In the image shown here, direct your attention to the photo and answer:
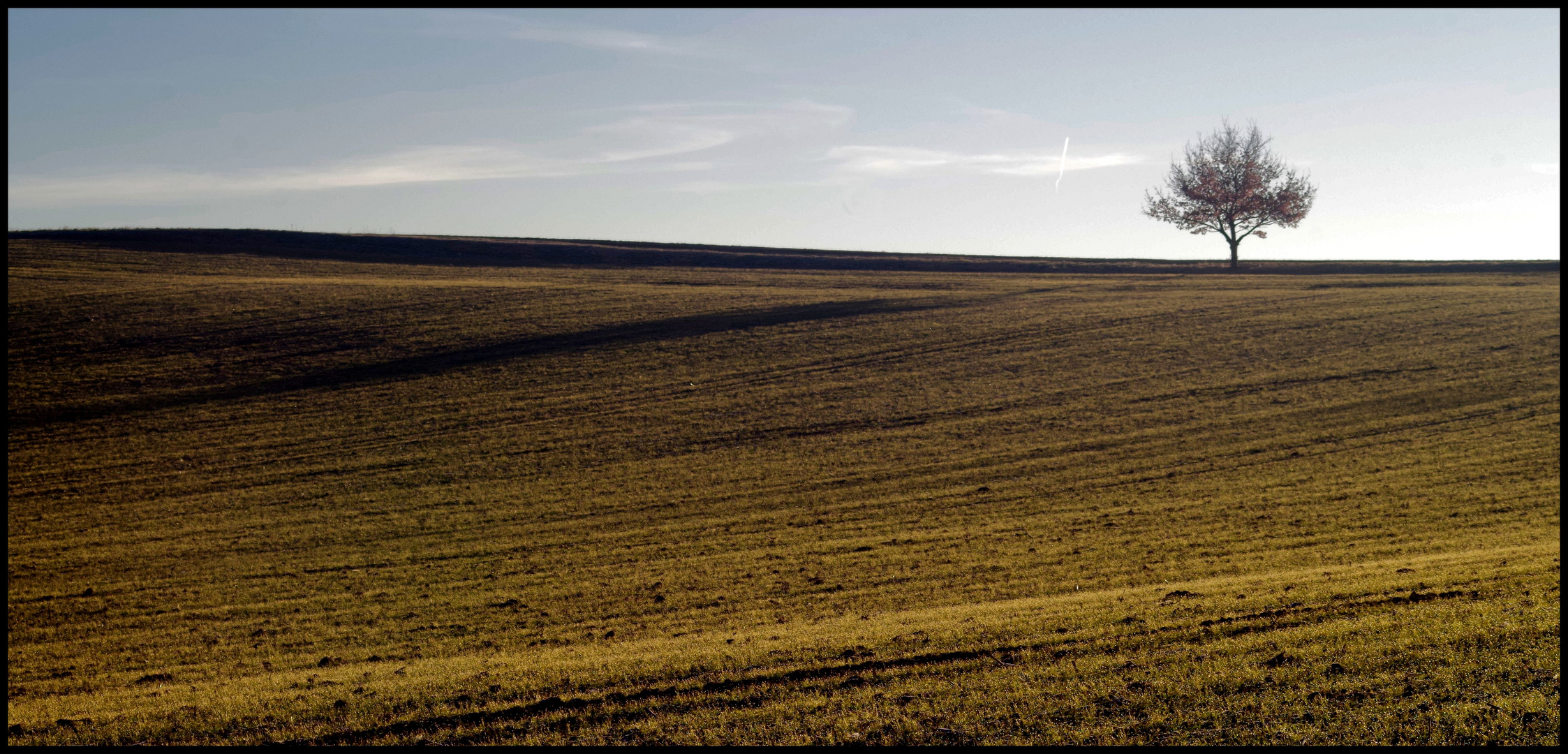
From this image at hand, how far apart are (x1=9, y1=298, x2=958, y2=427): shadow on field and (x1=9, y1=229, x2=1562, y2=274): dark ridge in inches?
849

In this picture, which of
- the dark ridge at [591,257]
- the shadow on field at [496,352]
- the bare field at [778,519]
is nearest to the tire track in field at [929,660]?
the bare field at [778,519]

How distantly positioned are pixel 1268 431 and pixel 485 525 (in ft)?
68.5

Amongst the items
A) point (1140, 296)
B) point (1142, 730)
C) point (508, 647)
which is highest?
point (1140, 296)

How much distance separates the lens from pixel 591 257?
67312 millimetres

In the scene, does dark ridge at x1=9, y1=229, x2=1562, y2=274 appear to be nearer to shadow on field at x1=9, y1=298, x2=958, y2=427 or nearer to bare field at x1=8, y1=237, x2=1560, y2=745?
bare field at x1=8, y1=237, x2=1560, y2=745

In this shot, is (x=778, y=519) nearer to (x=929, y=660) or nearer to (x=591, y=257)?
(x=929, y=660)

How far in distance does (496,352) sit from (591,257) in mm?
32057

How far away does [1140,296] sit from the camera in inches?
1898

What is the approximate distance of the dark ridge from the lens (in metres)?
61.7

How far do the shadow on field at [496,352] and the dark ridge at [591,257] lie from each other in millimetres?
21557

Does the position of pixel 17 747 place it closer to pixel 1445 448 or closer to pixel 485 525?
pixel 485 525

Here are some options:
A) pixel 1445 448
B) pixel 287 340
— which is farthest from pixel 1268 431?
pixel 287 340

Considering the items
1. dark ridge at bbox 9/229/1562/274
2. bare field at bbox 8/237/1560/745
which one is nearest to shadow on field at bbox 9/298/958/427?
bare field at bbox 8/237/1560/745

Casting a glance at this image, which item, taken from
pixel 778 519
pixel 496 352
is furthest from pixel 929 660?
pixel 496 352
